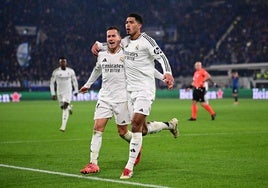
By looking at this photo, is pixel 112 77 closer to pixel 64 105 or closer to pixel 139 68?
pixel 139 68

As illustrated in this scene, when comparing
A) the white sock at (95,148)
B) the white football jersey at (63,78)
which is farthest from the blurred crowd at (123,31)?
the white sock at (95,148)

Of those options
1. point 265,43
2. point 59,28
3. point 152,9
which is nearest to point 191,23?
point 152,9

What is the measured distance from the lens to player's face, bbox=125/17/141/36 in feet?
35.4

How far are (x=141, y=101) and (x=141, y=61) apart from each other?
0.77m

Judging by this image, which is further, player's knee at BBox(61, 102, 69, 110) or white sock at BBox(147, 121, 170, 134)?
player's knee at BBox(61, 102, 69, 110)

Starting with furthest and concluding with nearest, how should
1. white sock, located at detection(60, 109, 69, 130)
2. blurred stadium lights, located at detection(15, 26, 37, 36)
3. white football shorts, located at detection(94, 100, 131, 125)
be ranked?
1. blurred stadium lights, located at detection(15, 26, 37, 36)
2. white sock, located at detection(60, 109, 69, 130)
3. white football shorts, located at detection(94, 100, 131, 125)

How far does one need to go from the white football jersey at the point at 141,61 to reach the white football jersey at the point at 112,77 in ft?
2.04

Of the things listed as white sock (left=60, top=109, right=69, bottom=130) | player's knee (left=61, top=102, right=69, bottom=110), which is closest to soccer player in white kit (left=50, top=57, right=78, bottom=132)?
player's knee (left=61, top=102, right=69, bottom=110)

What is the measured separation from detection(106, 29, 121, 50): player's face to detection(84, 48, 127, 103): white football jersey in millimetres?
163

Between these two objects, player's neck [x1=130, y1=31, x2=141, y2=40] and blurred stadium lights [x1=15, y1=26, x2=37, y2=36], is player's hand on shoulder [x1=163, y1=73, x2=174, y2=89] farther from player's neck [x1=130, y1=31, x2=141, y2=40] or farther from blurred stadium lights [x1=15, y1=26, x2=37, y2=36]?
blurred stadium lights [x1=15, y1=26, x2=37, y2=36]

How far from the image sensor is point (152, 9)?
233 feet

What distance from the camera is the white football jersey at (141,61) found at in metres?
10.8

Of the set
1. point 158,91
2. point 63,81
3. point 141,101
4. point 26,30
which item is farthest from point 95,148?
point 26,30

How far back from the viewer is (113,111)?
1162 cm
